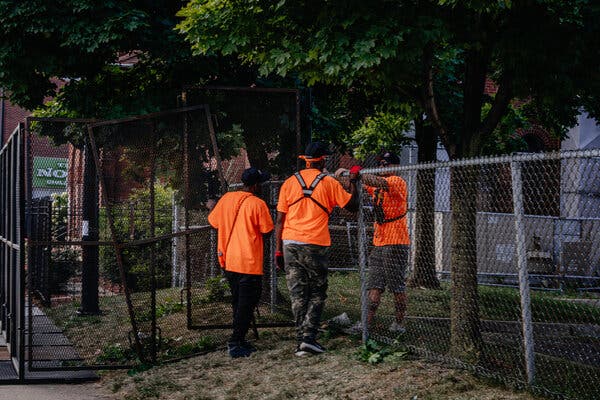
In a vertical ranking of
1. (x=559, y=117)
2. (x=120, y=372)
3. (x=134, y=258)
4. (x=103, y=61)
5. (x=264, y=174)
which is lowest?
(x=120, y=372)

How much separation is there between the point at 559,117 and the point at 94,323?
24.6 ft

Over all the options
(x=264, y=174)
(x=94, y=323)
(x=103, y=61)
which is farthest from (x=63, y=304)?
(x=264, y=174)

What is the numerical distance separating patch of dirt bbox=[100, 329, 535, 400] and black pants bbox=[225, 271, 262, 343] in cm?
35

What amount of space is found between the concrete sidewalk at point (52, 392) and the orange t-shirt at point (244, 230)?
6.14 feet

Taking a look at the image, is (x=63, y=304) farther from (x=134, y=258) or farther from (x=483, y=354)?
(x=483, y=354)

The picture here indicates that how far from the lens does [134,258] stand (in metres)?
11.7

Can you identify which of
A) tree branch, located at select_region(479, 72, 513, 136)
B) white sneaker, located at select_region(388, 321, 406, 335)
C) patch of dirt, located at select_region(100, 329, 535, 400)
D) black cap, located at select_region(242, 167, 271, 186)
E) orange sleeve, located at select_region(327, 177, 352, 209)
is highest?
tree branch, located at select_region(479, 72, 513, 136)

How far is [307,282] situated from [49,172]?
11.0 ft

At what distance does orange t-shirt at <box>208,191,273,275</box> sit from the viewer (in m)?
8.49

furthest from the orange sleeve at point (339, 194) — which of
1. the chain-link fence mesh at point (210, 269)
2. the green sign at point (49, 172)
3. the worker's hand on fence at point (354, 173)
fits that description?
the green sign at point (49, 172)

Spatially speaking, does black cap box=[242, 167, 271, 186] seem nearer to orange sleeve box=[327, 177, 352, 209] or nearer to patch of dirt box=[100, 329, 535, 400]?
orange sleeve box=[327, 177, 352, 209]

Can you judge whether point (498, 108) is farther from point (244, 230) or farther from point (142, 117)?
point (142, 117)

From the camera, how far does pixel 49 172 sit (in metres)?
9.29

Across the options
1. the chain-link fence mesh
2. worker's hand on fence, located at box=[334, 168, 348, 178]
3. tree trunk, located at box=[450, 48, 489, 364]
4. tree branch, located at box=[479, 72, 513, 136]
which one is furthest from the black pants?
tree branch, located at box=[479, 72, 513, 136]
